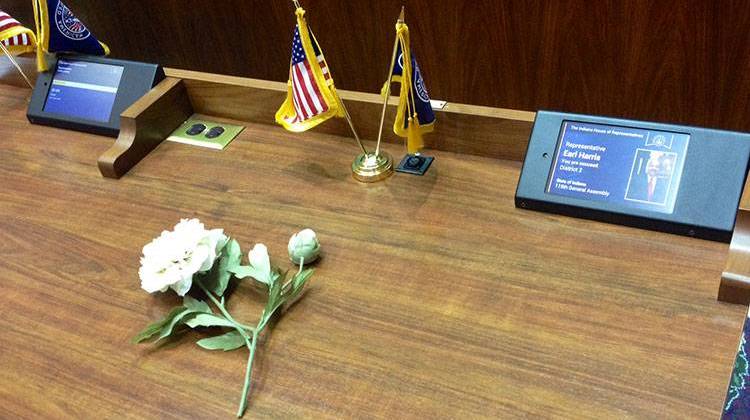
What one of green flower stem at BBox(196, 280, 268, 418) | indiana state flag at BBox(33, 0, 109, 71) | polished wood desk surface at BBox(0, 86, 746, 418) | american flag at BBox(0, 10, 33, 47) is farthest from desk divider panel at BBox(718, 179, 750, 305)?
american flag at BBox(0, 10, 33, 47)

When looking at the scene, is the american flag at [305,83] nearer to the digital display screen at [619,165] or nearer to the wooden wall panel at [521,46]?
the digital display screen at [619,165]

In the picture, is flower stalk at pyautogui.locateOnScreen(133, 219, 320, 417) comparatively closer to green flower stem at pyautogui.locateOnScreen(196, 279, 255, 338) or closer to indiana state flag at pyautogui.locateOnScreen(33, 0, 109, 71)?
green flower stem at pyautogui.locateOnScreen(196, 279, 255, 338)

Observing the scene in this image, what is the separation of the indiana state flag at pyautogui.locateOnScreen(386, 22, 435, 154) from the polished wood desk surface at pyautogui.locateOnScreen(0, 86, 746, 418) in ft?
0.27

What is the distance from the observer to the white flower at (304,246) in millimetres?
1030

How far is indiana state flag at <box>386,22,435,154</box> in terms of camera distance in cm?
108

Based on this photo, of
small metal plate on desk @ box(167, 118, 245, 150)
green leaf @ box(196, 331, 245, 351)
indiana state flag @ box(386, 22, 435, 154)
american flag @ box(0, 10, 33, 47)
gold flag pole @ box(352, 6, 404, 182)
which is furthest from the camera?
american flag @ box(0, 10, 33, 47)

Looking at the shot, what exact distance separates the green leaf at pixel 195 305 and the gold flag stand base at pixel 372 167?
0.36 m

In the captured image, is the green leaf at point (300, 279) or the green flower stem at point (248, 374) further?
the green leaf at point (300, 279)

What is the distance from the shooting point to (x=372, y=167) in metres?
1.20

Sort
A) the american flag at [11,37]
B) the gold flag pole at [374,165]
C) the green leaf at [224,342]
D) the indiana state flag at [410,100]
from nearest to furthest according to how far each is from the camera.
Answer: the green leaf at [224,342], the indiana state flag at [410,100], the gold flag pole at [374,165], the american flag at [11,37]

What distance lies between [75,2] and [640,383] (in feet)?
6.31

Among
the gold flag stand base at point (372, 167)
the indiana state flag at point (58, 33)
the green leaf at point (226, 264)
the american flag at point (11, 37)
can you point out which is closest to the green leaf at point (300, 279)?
the green leaf at point (226, 264)

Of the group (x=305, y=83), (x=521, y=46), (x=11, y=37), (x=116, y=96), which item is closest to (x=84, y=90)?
(x=116, y=96)

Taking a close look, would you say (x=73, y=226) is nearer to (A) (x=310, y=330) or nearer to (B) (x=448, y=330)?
(A) (x=310, y=330)
